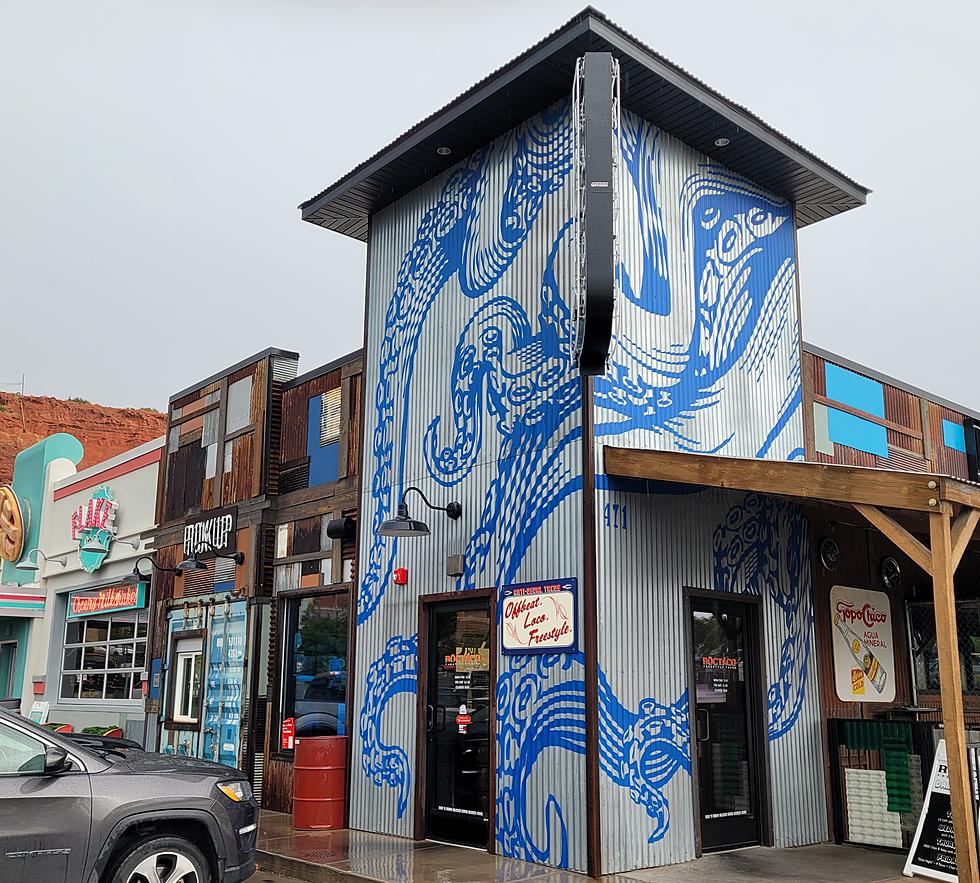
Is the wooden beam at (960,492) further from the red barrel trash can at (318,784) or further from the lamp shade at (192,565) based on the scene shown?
the lamp shade at (192,565)

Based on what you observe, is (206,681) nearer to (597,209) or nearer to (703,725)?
(703,725)

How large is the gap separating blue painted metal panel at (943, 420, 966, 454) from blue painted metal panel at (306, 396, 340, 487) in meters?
8.19

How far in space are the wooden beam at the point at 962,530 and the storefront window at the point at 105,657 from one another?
13.9m

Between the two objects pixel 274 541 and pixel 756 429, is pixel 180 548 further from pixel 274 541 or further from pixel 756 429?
pixel 756 429

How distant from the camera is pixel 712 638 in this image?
33.3 feet

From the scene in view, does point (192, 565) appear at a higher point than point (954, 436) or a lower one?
lower

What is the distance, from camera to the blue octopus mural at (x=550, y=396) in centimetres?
939

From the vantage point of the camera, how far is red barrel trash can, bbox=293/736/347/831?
1123cm

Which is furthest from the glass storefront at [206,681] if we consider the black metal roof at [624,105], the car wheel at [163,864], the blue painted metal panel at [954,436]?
the blue painted metal panel at [954,436]

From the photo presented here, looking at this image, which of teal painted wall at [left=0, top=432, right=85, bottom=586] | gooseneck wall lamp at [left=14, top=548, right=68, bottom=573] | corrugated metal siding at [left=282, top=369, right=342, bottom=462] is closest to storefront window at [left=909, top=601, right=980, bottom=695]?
corrugated metal siding at [left=282, top=369, right=342, bottom=462]

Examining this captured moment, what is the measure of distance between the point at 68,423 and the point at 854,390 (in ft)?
111

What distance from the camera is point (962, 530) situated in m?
7.50

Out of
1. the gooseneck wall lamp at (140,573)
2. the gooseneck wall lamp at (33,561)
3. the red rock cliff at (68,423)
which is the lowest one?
the gooseneck wall lamp at (140,573)

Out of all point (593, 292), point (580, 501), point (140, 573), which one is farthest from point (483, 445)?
point (140, 573)
